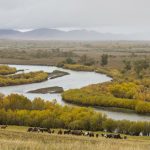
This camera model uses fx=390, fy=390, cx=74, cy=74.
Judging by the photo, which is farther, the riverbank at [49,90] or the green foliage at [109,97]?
the riverbank at [49,90]

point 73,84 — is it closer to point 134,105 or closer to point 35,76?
point 35,76

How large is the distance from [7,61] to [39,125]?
90151 millimetres

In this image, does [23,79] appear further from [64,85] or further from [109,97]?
[109,97]

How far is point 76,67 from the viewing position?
104750 millimetres

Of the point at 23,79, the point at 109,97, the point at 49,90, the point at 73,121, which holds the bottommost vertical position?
the point at 49,90

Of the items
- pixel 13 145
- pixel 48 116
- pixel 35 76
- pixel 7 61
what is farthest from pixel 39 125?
pixel 7 61

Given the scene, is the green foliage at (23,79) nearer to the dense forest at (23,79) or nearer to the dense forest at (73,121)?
the dense forest at (23,79)

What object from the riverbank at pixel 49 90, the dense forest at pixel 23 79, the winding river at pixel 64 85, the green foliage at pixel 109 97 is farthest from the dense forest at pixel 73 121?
the dense forest at pixel 23 79

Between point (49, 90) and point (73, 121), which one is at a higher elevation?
point (73, 121)

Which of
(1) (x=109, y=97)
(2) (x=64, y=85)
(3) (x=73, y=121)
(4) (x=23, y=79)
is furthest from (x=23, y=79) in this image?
(3) (x=73, y=121)

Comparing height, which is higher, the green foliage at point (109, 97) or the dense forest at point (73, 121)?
the dense forest at point (73, 121)

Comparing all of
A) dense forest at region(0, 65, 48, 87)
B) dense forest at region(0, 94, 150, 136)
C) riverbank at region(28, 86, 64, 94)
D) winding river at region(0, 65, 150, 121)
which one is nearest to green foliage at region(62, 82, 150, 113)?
winding river at region(0, 65, 150, 121)

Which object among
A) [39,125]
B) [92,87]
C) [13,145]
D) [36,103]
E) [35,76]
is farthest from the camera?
[35,76]

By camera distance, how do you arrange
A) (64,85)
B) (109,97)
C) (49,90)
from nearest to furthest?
(109,97) → (49,90) → (64,85)
